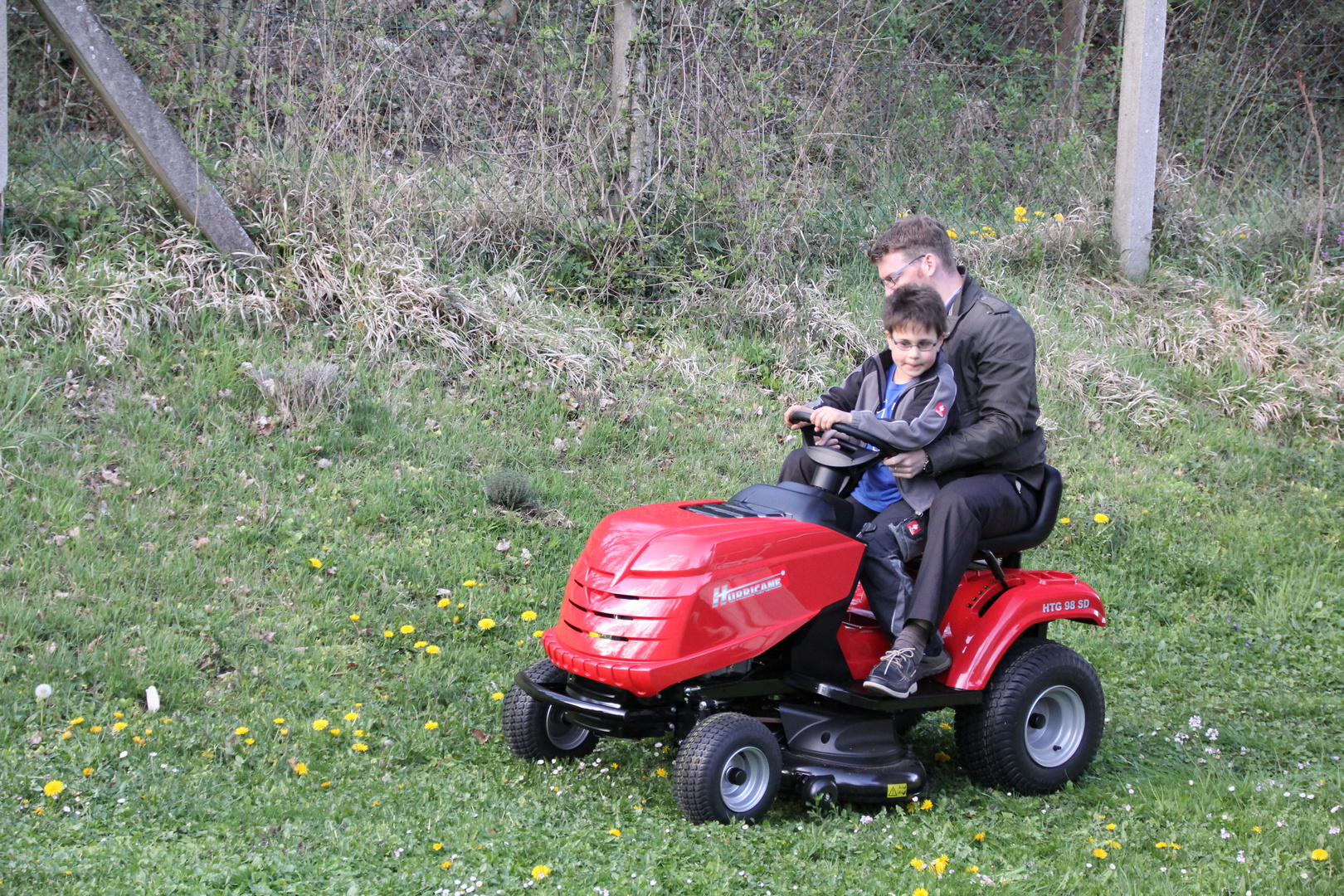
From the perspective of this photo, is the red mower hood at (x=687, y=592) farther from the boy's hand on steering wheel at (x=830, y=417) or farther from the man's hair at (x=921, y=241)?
the man's hair at (x=921, y=241)

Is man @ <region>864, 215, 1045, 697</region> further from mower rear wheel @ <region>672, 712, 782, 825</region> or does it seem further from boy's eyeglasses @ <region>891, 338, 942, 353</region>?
mower rear wheel @ <region>672, 712, 782, 825</region>

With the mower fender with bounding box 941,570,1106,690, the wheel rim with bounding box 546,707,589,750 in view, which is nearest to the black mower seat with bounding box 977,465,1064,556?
the mower fender with bounding box 941,570,1106,690

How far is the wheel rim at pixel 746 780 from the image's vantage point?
Result: 10.8 feet

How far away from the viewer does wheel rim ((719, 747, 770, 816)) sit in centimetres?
330

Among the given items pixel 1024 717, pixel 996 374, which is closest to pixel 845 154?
pixel 996 374

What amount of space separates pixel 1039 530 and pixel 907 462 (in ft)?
1.86

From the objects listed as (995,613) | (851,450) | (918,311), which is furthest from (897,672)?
(918,311)

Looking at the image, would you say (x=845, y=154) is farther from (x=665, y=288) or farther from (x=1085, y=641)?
(x=1085, y=641)

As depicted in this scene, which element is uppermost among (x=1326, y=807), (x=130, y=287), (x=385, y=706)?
(x=130, y=287)

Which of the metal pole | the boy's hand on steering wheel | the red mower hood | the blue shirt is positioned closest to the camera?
the red mower hood

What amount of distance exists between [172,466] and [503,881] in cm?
303

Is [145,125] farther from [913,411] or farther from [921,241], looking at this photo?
[913,411]

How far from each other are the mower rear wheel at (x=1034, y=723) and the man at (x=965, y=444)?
Answer: 262mm

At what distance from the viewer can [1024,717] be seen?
12.2 ft
